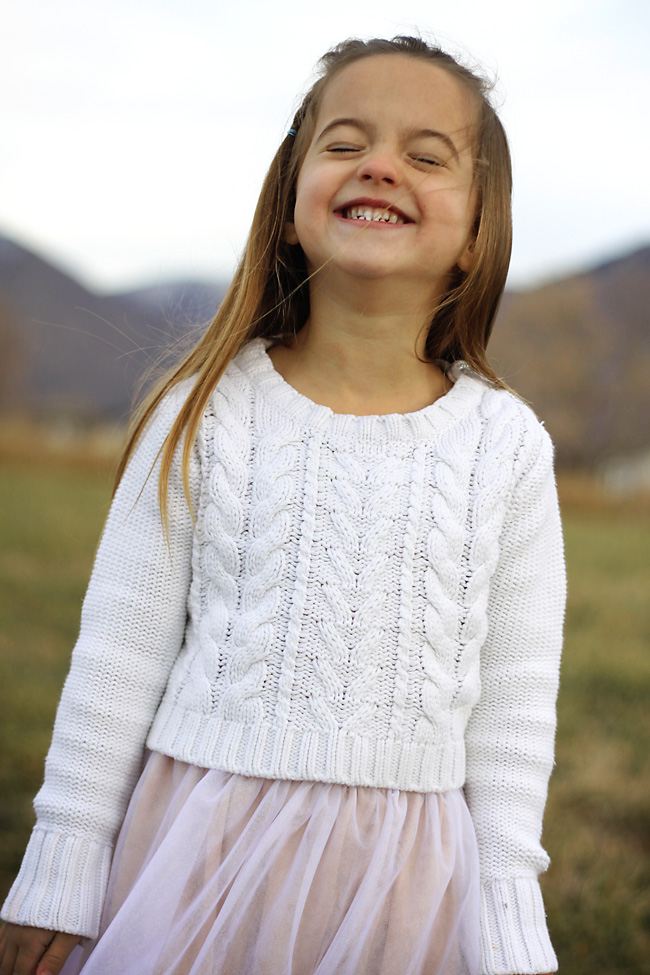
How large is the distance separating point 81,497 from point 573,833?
7.05m

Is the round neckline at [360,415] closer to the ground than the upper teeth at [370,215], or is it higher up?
closer to the ground

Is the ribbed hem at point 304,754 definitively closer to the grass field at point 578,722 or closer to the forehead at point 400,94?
the grass field at point 578,722

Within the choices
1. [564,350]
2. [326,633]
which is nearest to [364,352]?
[326,633]

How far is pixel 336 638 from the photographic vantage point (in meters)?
1.20

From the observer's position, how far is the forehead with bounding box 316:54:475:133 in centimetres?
126

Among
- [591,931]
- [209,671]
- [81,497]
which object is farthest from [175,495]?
[81,497]

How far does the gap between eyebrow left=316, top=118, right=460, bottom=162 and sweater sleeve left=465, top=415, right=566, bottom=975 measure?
45 centimetres

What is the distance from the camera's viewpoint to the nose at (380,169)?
1223 mm

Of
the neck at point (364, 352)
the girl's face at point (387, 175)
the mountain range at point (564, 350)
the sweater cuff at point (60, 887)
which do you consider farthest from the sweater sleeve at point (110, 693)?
the mountain range at point (564, 350)

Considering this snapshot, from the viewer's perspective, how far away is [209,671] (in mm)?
1225

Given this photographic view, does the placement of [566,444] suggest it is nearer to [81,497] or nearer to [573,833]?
[81,497]

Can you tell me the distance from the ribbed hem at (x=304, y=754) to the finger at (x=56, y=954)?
277 mm

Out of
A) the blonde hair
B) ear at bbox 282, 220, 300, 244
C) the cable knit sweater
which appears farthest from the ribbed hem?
ear at bbox 282, 220, 300, 244

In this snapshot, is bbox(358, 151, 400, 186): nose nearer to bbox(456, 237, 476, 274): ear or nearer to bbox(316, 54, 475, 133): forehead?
bbox(316, 54, 475, 133): forehead
